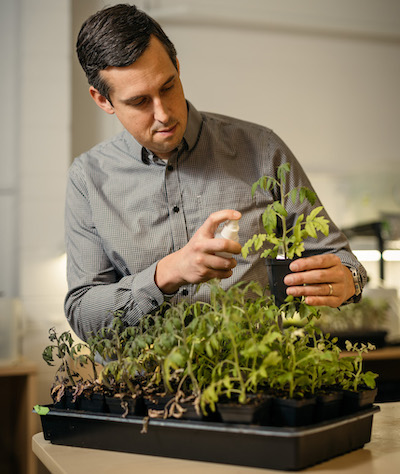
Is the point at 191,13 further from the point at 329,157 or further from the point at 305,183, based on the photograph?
the point at 305,183

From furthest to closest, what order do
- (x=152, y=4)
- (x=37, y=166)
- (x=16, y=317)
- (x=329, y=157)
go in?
1. (x=329, y=157)
2. (x=152, y=4)
3. (x=37, y=166)
4. (x=16, y=317)

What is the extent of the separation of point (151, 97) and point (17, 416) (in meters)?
2.73

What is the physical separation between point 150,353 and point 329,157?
143 inches

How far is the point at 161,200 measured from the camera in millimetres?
1685

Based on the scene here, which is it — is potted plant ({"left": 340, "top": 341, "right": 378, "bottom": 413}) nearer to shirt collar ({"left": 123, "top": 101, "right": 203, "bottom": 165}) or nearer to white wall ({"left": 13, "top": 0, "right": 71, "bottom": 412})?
shirt collar ({"left": 123, "top": 101, "right": 203, "bottom": 165})

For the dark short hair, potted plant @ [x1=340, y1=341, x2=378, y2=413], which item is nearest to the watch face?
potted plant @ [x1=340, y1=341, x2=378, y2=413]

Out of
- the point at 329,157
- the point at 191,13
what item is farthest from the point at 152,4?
the point at 329,157

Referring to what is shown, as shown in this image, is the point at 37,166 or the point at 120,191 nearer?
the point at 120,191

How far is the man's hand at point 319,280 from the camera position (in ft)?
3.72

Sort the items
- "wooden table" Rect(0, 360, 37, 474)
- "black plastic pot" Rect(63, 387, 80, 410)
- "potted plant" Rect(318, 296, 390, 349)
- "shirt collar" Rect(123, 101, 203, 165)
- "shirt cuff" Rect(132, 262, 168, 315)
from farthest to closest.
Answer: "potted plant" Rect(318, 296, 390, 349) → "wooden table" Rect(0, 360, 37, 474) → "shirt collar" Rect(123, 101, 203, 165) → "shirt cuff" Rect(132, 262, 168, 315) → "black plastic pot" Rect(63, 387, 80, 410)

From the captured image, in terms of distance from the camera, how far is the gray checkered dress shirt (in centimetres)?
164

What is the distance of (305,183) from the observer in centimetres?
175

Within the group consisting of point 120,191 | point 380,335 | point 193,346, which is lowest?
point 380,335

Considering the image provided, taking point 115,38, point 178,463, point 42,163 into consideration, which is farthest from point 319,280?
point 42,163
